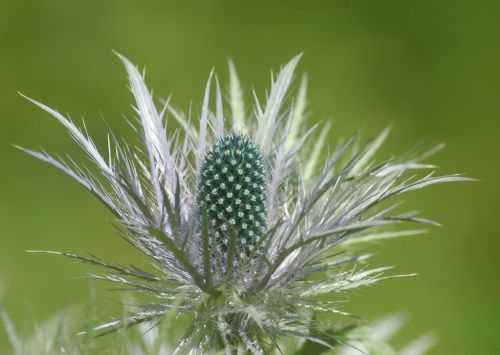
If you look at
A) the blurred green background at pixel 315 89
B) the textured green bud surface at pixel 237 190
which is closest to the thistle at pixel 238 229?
the textured green bud surface at pixel 237 190

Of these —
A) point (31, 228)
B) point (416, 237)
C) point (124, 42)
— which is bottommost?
point (416, 237)

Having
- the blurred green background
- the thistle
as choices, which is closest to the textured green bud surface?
the thistle

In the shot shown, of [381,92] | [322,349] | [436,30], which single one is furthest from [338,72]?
[322,349]

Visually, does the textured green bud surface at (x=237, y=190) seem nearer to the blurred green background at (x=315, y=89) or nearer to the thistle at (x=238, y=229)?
the thistle at (x=238, y=229)

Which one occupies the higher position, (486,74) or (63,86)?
(63,86)

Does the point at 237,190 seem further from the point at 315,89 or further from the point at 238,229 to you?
the point at 315,89

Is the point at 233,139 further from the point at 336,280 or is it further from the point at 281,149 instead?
the point at 336,280
